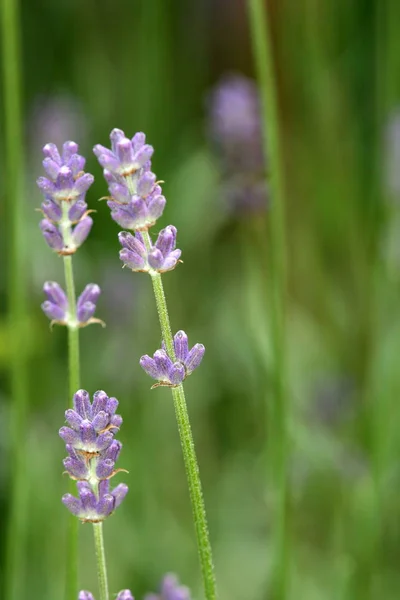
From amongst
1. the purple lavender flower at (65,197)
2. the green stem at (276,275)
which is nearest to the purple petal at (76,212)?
the purple lavender flower at (65,197)

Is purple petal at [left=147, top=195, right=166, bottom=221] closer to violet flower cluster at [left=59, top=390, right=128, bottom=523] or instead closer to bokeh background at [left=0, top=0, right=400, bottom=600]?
violet flower cluster at [left=59, top=390, right=128, bottom=523]

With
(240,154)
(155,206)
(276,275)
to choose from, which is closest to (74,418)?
(155,206)

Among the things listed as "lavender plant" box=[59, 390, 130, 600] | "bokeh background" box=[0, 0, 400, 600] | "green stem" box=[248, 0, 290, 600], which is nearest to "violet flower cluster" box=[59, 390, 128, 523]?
"lavender plant" box=[59, 390, 130, 600]

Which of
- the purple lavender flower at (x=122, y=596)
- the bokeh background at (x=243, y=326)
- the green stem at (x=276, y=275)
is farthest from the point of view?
the bokeh background at (x=243, y=326)

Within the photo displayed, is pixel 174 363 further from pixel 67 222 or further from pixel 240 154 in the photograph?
pixel 240 154

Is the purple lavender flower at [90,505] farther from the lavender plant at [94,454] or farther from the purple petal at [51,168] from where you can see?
the purple petal at [51,168]

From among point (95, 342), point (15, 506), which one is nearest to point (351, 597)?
point (15, 506)
